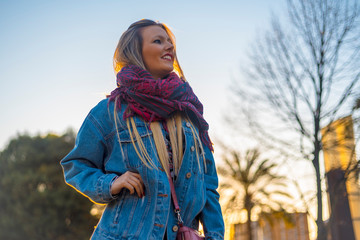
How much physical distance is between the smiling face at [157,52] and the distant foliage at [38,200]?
76.3ft

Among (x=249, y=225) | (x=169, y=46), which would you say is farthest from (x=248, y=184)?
(x=169, y=46)

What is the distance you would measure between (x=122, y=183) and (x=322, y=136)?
8806 millimetres

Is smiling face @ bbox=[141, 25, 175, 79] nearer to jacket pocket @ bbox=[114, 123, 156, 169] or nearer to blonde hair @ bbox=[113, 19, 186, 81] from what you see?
blonde hair @ bbox=[113, 19, 186, 81]

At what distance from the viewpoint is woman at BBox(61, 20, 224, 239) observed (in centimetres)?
191

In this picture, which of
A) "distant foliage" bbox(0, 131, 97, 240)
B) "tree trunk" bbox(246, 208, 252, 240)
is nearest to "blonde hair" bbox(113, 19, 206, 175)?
"tree trunk" bbox(246, 208, 252, 240)

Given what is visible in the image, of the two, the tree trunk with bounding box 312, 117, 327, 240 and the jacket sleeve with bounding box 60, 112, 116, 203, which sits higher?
the tree trunk with bounding box 312, 117, 327, 240

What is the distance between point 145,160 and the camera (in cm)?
197

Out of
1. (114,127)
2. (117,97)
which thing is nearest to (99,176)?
(114,127)

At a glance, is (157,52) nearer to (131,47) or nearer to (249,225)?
(131,47)

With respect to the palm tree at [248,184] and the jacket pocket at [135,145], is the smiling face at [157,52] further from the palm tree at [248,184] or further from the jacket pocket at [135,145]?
the palm tree at [248,184]

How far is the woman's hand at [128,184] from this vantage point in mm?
1876

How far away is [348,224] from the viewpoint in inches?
709

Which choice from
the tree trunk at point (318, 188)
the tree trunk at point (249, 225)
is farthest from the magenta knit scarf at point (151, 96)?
the tree trunk at point (249, 225)

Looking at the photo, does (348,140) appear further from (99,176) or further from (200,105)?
(99,176)
